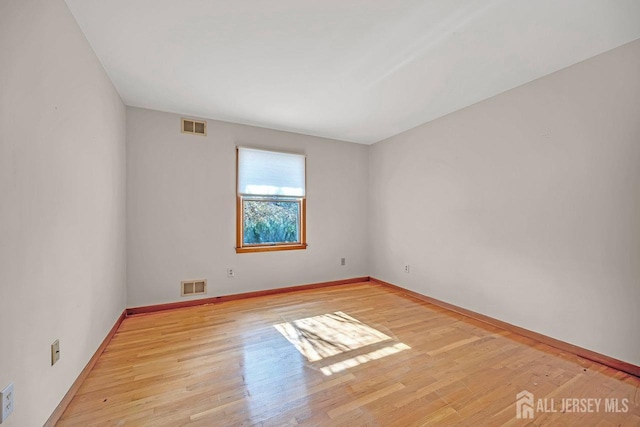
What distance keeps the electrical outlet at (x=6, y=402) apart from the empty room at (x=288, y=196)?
1 centimetres

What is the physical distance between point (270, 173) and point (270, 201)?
0.42m

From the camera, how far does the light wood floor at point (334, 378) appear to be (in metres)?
1.61

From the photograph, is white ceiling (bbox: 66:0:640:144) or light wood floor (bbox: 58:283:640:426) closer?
light wood floor (bbox: 58:283:640:426)

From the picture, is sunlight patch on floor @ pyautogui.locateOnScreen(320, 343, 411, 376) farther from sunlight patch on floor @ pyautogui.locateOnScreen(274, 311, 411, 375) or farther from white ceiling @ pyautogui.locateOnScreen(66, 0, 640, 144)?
white ceiling @ pyautogui.locateOnScreen(66, 0, 640, 144)

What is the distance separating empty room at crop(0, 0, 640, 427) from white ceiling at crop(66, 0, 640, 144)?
0.07 ft

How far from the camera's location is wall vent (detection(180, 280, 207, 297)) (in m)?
3.52

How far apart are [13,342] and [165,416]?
0.87 m

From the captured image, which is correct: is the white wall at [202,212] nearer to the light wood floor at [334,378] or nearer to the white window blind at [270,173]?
the white window blind at [270,173]

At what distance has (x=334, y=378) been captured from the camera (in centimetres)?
198

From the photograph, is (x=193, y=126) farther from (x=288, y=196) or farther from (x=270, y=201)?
(x=288, y=196)

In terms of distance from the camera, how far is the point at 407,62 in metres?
2.33

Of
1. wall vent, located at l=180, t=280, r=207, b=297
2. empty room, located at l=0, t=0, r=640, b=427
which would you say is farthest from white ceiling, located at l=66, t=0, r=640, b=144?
wall vent, located at l=180, t=280, r=207, b=297

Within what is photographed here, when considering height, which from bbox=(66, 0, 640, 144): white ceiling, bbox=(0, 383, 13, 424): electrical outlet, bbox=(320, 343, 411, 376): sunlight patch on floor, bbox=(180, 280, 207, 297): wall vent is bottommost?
bbox=(320, 343, 411, 376): sunlight patch on floor

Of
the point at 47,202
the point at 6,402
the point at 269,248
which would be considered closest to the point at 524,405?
the point at 6,402
